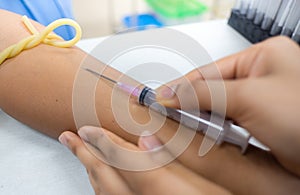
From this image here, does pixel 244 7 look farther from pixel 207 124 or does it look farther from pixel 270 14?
pixel 207 124

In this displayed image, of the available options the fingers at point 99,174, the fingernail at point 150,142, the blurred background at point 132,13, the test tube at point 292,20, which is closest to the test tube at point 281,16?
the test tube at point 292,20

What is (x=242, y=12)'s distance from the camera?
1172mm

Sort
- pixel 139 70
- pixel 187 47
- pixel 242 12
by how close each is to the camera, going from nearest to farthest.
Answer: pixel 139 70 < pixel 187 47 < pixel 242 12

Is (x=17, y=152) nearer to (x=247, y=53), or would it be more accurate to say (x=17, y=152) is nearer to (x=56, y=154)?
(x=56, y=154)

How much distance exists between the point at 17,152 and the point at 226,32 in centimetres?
92

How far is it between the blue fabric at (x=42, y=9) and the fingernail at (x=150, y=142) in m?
0.55

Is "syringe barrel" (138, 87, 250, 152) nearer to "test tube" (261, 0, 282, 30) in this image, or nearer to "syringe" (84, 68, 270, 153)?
"syringe" (84, 68, 270, 153)

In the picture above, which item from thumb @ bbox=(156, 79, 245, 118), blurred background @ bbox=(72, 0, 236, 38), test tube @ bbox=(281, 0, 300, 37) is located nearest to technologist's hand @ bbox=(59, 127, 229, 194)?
thumb @ bbox=(156, 79, 245, 118)

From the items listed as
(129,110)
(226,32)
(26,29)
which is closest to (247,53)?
(129,110)

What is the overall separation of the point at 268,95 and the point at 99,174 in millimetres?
347

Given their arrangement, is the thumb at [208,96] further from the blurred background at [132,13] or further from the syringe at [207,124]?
the blurred background at [132,13]

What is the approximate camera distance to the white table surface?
1.99 ft

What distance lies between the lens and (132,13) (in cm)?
223

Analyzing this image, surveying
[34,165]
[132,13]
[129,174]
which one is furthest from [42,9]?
[132,13]
